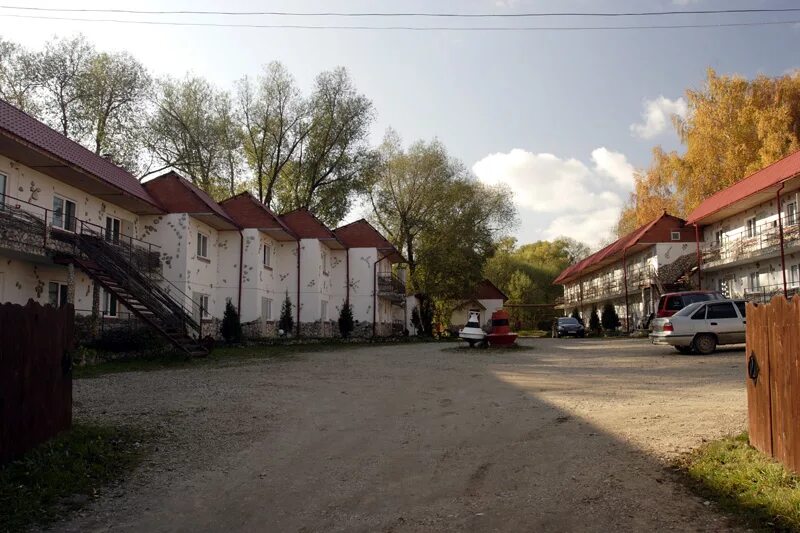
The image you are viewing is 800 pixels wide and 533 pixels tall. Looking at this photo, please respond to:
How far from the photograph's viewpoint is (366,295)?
136 feet

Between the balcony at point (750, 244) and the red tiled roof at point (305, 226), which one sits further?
the red tiled roof at point (305, 226)

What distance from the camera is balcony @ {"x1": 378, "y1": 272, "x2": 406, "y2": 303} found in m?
42.7

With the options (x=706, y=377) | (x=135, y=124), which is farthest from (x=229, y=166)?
(x=706, y=377)

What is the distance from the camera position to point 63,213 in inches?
850

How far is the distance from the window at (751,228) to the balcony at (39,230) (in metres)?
31.1

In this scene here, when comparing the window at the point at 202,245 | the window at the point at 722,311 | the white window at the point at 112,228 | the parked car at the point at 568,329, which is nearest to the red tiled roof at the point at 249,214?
the window at the point at 202,245

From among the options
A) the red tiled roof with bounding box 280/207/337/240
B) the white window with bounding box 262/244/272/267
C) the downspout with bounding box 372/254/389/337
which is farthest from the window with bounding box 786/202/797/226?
the white window with bounding box 262/244/272/267

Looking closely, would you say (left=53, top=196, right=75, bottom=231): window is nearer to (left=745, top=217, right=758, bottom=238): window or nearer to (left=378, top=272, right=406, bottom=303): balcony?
(left=378, top=272, right=406, bottom=303): balcony

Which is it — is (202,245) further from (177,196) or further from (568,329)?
(568,329)

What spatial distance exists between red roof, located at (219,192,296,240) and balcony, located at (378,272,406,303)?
11395mm

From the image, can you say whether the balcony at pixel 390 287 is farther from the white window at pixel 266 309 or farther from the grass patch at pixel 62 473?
the grass patch at pixel 62 473

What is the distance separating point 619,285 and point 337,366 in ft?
125

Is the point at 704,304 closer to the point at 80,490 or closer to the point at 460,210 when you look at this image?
the point at 80,490

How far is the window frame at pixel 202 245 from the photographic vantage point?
95.2ft
